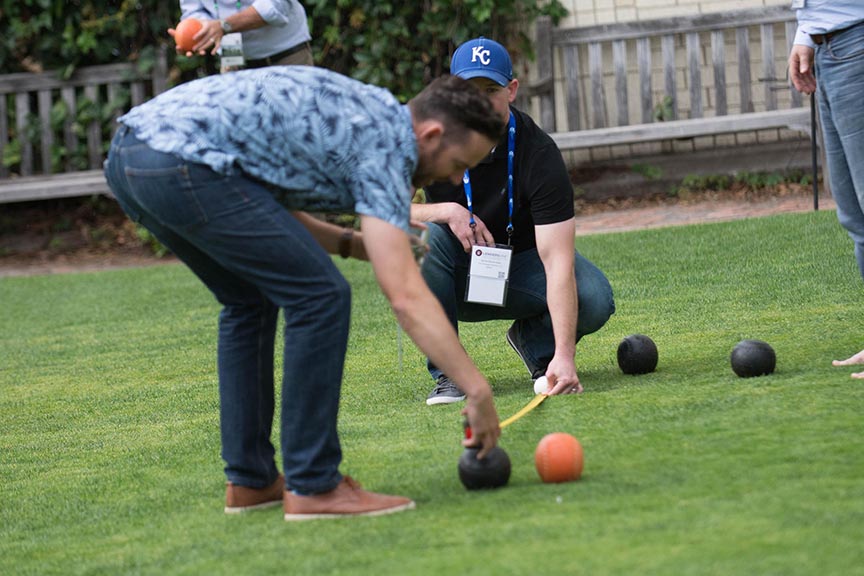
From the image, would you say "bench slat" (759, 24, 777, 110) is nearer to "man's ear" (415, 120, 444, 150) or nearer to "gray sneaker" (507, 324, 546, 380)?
"gray sneaker" (507, 324, 546, 380)

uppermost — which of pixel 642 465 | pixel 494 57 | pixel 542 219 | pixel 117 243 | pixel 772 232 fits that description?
pixel 494 57

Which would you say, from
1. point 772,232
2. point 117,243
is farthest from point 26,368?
point 117,243

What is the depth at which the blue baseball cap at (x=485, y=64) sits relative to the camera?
4598mm

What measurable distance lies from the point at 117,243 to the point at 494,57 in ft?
25.3

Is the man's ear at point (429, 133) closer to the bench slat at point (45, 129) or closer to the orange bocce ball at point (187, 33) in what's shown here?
the orange bocce ball at point (187, 33)

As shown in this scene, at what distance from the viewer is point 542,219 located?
15.1 feet

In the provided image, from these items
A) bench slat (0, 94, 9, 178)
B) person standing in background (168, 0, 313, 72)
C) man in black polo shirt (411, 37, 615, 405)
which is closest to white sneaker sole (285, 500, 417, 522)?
man in black polo shirt (411, 37, 615, 405)

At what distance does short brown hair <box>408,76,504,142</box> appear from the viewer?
10.2 feet

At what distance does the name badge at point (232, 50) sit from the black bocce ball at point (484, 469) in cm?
340

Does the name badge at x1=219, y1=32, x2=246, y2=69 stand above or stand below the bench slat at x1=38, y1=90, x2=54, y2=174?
above

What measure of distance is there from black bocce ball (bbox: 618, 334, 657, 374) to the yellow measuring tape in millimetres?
456

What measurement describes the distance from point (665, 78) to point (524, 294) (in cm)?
574

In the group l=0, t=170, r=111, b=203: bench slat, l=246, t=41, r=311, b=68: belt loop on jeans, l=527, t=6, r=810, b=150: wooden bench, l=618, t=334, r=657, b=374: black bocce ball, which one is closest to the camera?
l=618, t=334, r=657, b=374: black bocce ball

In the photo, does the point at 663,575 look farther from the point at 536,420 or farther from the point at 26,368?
the point at 26,368
